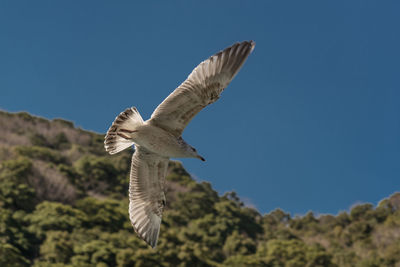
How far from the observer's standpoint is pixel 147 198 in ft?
21.1

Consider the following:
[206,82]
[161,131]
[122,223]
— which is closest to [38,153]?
[122,223]

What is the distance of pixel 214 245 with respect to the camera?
2297 centimetres

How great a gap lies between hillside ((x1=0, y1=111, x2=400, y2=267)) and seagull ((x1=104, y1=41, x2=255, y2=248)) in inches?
367

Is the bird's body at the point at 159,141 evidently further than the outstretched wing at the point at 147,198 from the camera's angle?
No

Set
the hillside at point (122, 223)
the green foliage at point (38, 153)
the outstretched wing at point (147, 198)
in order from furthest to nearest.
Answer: the green foliage at point (38, 153) → the hillside at point (122, 223) → the outstretched wing at point (147, 198)

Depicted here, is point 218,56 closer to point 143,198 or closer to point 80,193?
point 143,198

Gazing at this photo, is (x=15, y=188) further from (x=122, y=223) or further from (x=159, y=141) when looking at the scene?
(x=159, y=141)

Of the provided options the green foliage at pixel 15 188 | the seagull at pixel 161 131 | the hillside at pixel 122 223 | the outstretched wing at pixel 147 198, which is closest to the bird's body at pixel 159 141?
the seagull at pixel 161 131

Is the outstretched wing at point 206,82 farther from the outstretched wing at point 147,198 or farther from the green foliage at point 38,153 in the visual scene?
the green foliage at point 38,153

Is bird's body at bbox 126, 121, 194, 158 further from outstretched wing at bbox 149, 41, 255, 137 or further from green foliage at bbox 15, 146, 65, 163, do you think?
green foliage at bbox 15, 146, 65, 163

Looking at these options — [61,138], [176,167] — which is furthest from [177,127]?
[61,138]

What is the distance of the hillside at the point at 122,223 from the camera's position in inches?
643

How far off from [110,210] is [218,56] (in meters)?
16.2

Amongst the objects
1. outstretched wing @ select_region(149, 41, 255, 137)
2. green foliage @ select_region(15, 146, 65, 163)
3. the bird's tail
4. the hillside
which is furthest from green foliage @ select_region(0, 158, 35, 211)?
outstretched wing @ select_region(149, 41, 255, 137)
